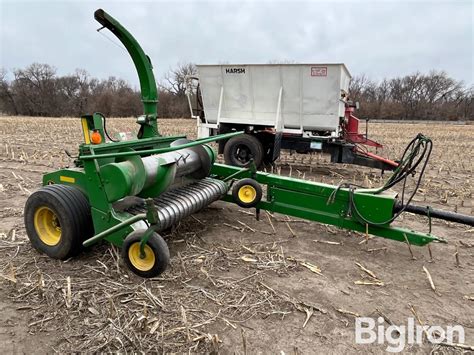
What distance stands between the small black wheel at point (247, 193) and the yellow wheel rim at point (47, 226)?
1.78 metres

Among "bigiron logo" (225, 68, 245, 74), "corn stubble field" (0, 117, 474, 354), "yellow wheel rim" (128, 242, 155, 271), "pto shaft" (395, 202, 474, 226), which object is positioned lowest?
"corn stubble field" (0, 117, 474, 354)

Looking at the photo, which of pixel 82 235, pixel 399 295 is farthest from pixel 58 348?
pixel 399 295

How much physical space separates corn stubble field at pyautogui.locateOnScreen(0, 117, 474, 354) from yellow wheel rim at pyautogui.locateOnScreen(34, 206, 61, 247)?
0.18 meters

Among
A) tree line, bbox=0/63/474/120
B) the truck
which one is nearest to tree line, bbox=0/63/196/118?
tree line, bbox=0/63/474/120

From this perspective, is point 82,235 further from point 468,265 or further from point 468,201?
point 468,201

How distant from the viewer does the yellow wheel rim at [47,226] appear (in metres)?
3.15

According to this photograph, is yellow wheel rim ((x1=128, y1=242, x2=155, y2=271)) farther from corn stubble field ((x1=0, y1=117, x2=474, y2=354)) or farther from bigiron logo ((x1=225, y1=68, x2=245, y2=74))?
bigiron logo ((x1=225, y1=68, x2=245, y2=74))

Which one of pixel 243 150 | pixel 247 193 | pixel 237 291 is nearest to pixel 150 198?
pixel 237 291

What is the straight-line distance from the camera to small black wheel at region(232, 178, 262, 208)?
379cm

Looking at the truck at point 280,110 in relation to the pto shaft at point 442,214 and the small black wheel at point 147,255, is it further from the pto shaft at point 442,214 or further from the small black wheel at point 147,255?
the small black wheel at point 147,255

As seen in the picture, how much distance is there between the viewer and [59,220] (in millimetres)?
2986

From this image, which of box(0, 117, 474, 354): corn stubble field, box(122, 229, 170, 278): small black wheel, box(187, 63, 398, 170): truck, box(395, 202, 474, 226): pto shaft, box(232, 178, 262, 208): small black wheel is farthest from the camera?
box(187, 63, 398, 170): truck

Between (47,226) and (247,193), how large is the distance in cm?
197

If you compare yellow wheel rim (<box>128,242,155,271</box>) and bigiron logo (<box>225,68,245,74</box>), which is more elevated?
bigiron logo (<box>225,68,245,74</box>)
